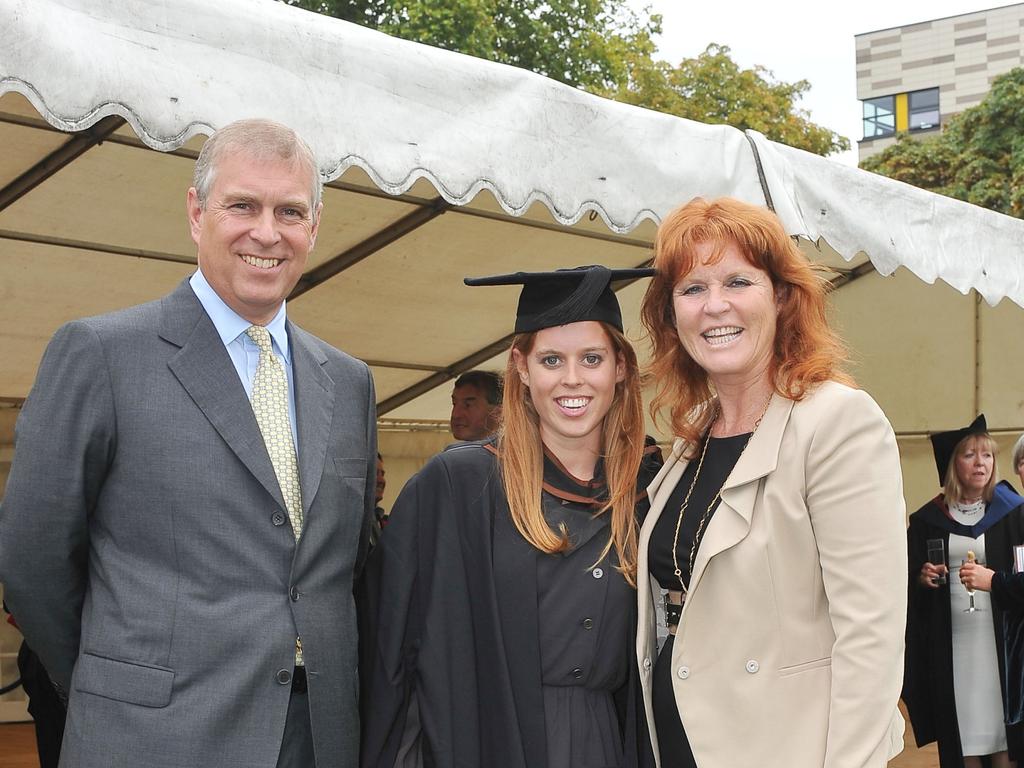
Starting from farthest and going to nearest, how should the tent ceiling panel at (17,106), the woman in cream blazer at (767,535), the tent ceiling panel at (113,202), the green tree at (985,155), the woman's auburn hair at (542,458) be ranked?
the green tree at (985,155)
the tent ceiling panel at (113,202)
the tent ceiling panel at (17,106)
the woman's auburn hair at (542,458)
the woman in cream blazer at (767,535)

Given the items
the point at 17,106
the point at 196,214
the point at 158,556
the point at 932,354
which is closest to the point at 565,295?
the point at 196,214

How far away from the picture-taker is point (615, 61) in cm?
2552

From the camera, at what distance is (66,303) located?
5.25 metres

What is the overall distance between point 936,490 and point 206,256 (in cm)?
732

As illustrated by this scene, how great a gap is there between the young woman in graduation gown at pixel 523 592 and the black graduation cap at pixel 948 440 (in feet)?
13.7

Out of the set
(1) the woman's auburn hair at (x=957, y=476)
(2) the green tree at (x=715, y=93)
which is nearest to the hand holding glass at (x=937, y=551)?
(1) the woman's auburn hair at (x=957, y=476)

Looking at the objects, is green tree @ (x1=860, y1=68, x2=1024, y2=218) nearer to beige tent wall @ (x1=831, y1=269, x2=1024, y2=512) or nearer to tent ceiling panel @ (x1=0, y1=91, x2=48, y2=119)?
beige tent wall @ (x1=831, y1=269, x2=1024, y2=512)

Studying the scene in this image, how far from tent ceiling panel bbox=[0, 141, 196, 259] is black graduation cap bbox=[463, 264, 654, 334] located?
178 centimetres

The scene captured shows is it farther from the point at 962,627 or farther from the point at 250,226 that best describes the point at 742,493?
the point at 962,627

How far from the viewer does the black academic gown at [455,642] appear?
104 inches

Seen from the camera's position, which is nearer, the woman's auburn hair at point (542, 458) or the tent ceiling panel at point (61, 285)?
the woman's auburn hair at point (542, 458)

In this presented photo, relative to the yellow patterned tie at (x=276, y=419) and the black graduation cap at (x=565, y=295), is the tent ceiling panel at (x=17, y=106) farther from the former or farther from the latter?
the black graduation cap at (x=565, y=295)

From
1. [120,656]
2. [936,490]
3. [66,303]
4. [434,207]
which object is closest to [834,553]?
[120,656]

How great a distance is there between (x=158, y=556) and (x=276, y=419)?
14.8 inches
